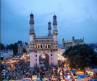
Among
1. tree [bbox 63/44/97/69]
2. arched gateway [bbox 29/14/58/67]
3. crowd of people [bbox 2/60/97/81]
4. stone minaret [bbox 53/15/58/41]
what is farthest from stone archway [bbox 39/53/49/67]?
crowd of people [bbox 2/60/97/81]

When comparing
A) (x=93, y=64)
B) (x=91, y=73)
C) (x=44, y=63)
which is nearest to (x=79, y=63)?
(x=93, y=64)

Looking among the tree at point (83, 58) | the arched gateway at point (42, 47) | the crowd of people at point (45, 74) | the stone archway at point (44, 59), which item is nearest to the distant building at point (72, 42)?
the stone archway at point (44, 59)

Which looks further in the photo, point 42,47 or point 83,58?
point 42,47

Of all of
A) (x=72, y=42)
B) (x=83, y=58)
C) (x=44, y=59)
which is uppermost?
(x=72, y=42)

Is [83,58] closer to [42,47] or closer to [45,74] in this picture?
[45,74]

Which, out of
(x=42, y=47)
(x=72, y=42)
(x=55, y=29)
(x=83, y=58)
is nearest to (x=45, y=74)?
(x=83, y=58)

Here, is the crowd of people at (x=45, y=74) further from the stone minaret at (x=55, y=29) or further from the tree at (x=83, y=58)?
the stone minaret at (x=55, y=29)

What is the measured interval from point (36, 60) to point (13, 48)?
7.88 metres

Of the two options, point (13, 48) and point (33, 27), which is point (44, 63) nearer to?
point (33, 27)

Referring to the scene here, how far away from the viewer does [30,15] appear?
17.4m

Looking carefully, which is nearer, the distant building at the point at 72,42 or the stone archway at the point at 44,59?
the stone archway at the point at 44,59

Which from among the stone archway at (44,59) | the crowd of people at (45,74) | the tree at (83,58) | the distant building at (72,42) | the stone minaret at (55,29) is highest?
the distant building at (72,42)

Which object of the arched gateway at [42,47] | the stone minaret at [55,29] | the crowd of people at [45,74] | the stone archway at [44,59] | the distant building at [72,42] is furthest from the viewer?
the distant building at [72,42]

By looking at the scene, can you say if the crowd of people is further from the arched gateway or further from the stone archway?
the stone archway
